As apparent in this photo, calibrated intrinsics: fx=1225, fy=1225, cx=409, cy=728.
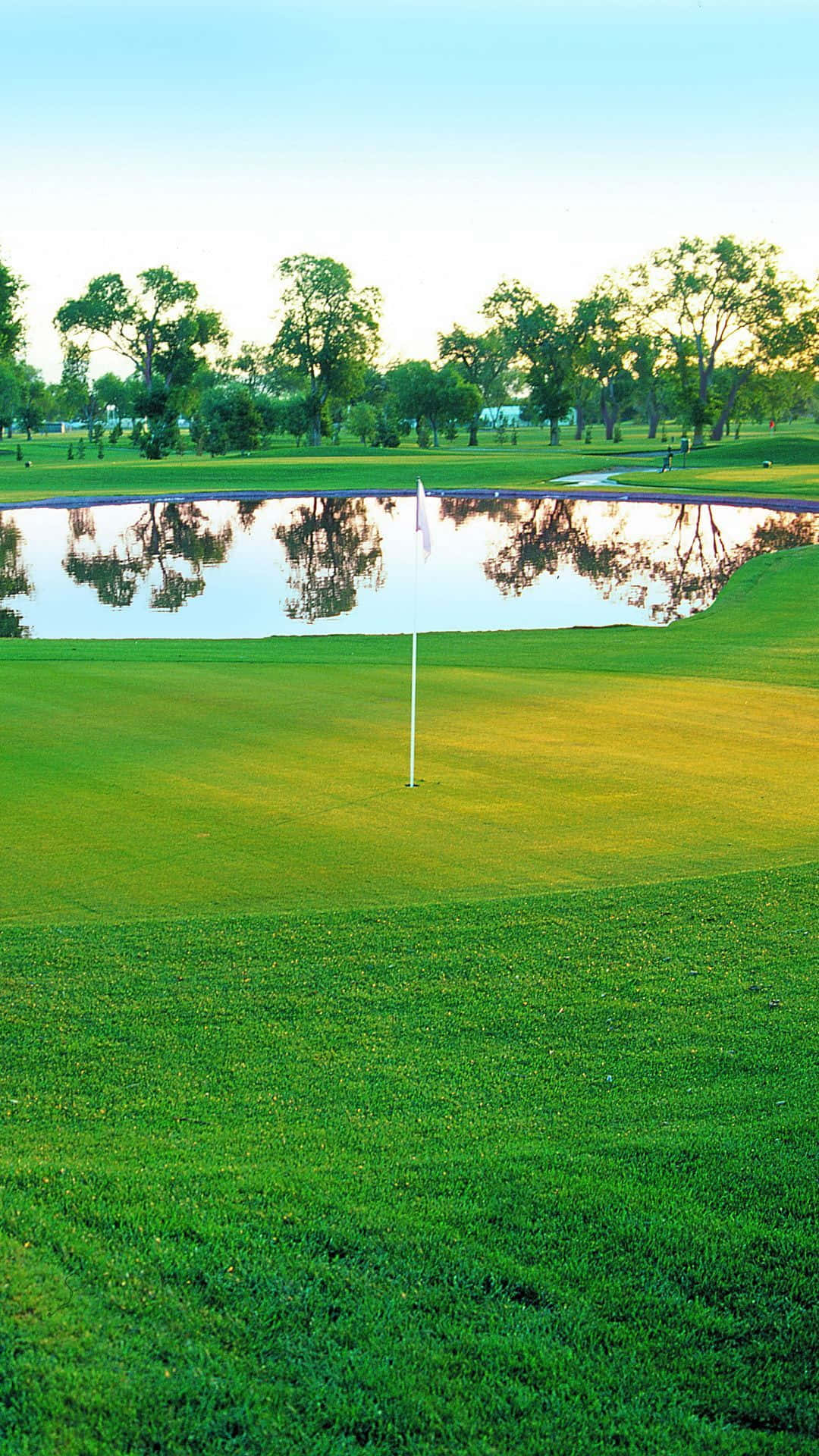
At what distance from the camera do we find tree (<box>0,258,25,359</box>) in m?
88.7

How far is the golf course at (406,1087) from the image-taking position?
3555 mm

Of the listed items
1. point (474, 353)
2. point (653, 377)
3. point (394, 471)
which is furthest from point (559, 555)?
point (474, 353)

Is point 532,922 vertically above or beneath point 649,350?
beneath

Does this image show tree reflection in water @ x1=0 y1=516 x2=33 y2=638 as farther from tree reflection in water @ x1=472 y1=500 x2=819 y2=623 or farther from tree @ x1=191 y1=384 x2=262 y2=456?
tree @ x1=191 y1=384 x2=262 y2=456

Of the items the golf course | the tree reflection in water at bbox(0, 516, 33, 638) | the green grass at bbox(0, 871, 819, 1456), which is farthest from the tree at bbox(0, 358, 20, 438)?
the green grass at bbox(0, 871, 819, 1456)

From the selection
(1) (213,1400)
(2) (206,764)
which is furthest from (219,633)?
(1) (213,1400)

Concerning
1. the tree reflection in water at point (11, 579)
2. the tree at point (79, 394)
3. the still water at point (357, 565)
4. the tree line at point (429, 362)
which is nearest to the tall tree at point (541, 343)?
the tree line at point (429, 362)

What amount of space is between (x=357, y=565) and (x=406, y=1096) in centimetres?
3327

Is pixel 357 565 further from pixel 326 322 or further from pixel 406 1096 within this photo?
pixel 326 322

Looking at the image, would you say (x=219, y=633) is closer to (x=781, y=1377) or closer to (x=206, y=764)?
(x=206, y=764)

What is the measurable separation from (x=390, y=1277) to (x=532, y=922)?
3418 millimetres

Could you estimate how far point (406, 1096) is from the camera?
548cm

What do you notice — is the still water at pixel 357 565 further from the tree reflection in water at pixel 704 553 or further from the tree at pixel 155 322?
the tree at pixel 155 322

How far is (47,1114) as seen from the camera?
5.26m
